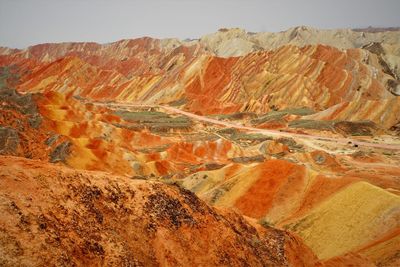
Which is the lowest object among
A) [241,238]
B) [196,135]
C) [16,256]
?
[196,135]

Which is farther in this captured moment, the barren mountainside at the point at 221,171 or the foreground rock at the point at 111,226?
the barren mountainside at the point at 221,171

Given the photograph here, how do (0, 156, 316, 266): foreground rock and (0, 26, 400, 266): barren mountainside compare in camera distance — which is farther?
(0, 26, 400, 266): barren mountainside

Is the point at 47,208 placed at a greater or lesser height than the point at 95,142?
greater

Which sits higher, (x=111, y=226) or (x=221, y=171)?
(x=111, y=226)

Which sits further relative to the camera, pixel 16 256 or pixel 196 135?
pixel 196 135

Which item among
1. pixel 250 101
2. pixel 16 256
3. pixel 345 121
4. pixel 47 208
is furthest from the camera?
pixel 250 101

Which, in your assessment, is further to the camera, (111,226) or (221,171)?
(221,171)

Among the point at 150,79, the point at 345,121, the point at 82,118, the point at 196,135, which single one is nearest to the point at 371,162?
the point at 345,121

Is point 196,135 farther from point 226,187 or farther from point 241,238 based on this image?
point 241,238
